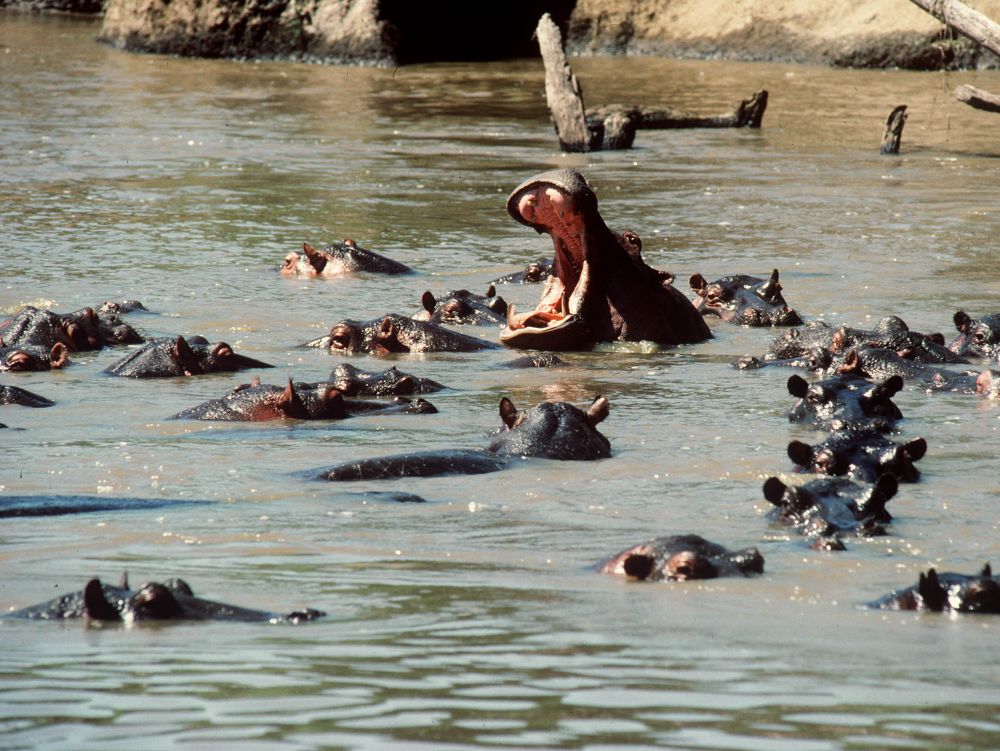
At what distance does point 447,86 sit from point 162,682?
22.2 metres

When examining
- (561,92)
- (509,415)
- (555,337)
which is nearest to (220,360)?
(555,337)

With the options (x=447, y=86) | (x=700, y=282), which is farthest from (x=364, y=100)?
(x=700, y=282)

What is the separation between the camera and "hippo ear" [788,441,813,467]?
5730 millimetres

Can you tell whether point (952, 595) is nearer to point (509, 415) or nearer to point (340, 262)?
point (509, 415)

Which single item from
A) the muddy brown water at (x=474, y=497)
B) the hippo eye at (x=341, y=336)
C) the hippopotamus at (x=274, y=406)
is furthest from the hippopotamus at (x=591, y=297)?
the hippopotamus at (x=274, y=406)

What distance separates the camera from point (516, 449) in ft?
20.4

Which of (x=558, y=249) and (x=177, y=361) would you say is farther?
(x=558, y=249)

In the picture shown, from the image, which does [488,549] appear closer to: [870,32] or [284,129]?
[284,129]

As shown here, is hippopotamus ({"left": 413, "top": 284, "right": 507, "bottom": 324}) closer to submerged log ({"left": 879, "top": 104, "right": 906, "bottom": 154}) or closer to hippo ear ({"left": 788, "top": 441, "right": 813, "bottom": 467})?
hippo ear ({"left": 788, "top": 441, "right": 813, "bottom": 467})

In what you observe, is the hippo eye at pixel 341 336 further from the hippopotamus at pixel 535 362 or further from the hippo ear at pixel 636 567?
the hippo ear at pixel 636 567

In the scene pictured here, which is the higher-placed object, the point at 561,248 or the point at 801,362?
the point at 561,248

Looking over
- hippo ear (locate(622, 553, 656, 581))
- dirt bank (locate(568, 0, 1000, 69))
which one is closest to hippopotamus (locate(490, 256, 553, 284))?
hippo ear (locate(622, 553, 656, 581))

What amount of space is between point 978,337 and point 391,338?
9.13 ft

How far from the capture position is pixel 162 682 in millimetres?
3334
